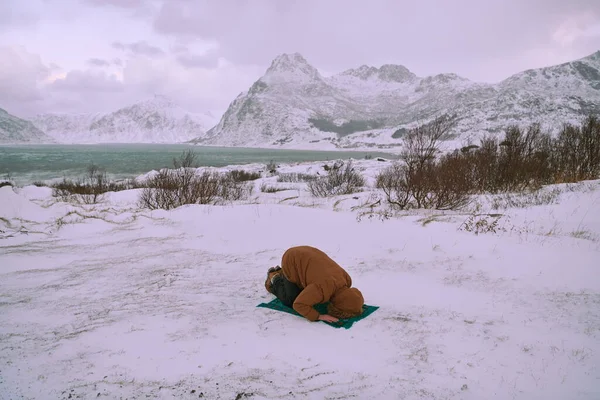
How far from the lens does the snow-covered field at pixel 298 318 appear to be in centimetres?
277

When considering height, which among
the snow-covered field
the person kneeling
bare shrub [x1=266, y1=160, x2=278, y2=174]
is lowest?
the snow-covered field

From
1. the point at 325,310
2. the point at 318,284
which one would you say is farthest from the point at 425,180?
the point at 318,284

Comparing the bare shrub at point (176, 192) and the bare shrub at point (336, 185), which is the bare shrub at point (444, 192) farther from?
the bare shrub at point (176, 192)

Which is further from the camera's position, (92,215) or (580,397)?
(92,215)

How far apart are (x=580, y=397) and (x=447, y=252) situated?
3301 mm

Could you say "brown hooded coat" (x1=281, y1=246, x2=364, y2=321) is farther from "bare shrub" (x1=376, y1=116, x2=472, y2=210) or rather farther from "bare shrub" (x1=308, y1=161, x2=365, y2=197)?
"bare shrub" (x1=308, y1=161, x2=365, y2=197)

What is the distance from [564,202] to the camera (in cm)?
844

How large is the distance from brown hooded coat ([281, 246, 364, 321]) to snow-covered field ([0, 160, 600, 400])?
0.87 ft

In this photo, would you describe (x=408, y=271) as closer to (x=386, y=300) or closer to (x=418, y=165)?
(x=386, y=300)

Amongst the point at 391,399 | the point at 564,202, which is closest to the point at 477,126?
the point at 564,202

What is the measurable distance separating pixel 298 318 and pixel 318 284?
0.55 meters

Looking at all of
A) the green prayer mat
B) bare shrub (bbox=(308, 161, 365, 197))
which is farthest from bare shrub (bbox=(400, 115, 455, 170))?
bare shrub (bbox=(308, 161, 365, 197))

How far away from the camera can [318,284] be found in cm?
361

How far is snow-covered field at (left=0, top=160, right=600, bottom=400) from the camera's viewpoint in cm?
277
